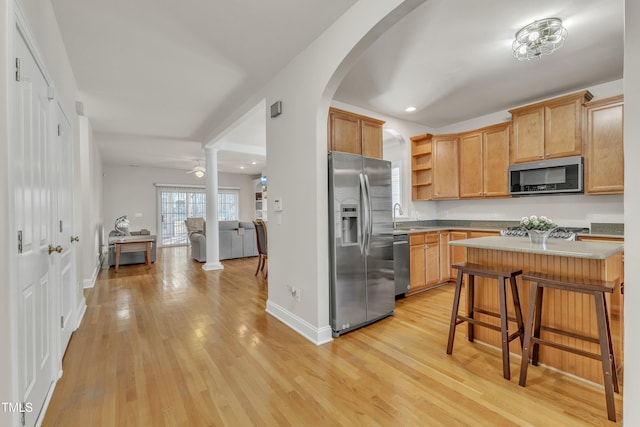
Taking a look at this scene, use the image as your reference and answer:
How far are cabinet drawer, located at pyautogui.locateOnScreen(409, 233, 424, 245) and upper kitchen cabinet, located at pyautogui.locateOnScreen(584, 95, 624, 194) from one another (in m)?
1.98

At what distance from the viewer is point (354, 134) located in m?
3.27

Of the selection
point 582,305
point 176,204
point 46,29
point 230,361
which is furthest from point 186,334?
point 176,204

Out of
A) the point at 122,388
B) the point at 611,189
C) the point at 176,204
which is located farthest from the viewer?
the point at 176,204

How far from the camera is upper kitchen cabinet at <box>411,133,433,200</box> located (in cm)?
479

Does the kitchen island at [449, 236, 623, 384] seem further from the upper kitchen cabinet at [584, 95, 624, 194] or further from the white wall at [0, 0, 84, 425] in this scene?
the white wall at [0, 0, 84, 425]

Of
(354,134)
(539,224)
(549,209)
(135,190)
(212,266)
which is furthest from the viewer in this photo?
(135,190)

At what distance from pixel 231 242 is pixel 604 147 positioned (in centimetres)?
669

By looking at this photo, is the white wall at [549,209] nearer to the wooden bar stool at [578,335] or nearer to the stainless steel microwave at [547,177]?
the stainless steel microwave at [547,177]

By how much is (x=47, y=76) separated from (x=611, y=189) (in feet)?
17.5

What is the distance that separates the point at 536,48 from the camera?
250cm

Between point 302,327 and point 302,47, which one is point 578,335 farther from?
point 302,47

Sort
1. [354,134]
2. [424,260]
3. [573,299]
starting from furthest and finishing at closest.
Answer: [424,260]
[354,134]
[573,299]

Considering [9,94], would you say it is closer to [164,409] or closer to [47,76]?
[47,76]

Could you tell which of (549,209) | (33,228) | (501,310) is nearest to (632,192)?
(501,310)
